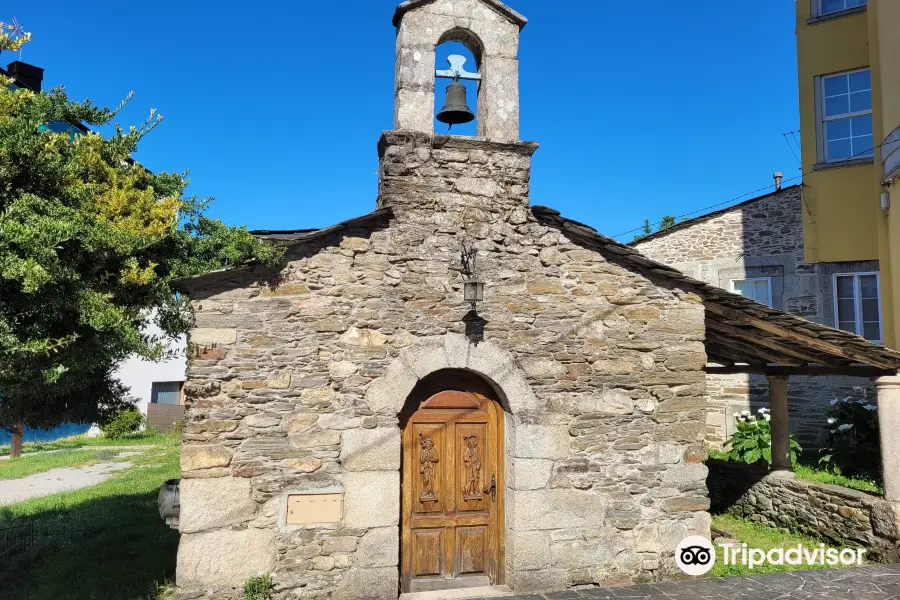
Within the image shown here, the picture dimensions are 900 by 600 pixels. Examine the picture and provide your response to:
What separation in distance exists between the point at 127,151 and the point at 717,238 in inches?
419

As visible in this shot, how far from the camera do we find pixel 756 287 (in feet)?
39.8

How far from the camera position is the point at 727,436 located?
40.3ft

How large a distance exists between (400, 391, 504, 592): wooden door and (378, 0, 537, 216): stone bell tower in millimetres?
1882

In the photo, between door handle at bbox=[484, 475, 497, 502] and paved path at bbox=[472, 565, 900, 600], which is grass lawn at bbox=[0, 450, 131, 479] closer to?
door handle at bbox=[484, 475, 497, 502]

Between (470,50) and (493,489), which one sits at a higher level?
(470,50)

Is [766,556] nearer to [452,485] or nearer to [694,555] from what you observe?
[694,555]

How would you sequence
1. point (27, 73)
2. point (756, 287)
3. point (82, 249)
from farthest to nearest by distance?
point (756, 287), point (27, 73), point (82, 249)

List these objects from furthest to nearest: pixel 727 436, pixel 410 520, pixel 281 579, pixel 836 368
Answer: pixel 727 436 < pixel 836 368 < pixel 410 520 < pixel 281 579

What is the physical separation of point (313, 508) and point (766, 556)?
4986 mm

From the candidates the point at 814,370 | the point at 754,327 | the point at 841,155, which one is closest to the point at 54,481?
the point at 754,327

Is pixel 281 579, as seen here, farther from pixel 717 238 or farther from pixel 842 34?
pixel 842 34

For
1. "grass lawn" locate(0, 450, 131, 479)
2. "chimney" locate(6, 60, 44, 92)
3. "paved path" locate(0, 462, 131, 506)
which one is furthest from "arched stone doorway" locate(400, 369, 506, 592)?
"grass lawn" locate(0, 450, 131, 479)

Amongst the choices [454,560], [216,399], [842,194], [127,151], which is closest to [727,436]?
[842,194]

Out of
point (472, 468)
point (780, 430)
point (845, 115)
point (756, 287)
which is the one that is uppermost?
point (845, 115)
